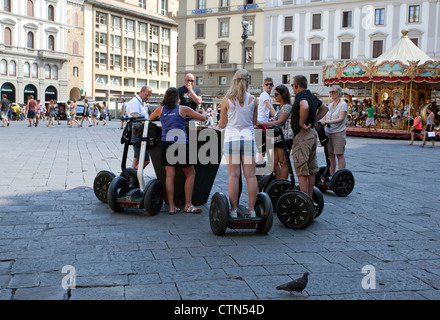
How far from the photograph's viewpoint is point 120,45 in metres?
63.5

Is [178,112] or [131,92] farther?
[131,92]

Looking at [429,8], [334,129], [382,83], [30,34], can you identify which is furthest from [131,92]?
[334,129]

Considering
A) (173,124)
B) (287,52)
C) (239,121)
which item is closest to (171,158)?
(173,124)

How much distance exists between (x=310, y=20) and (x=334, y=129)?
132ft

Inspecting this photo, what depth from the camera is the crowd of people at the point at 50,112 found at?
2575 cm

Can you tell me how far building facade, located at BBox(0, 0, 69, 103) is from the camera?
169ft

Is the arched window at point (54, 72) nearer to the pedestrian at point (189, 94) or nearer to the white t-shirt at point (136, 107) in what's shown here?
the white t-shirt at point (136, 107)

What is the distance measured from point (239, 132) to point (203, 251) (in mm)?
1287

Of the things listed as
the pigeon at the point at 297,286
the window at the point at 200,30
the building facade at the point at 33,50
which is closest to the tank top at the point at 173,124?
the pigeon at the point at 297,286

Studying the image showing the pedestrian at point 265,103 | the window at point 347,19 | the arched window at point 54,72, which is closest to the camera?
the pedestrian at point 265,103

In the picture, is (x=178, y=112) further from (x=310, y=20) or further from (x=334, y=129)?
(x=310, y=20)

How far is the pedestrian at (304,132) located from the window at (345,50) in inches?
1603
